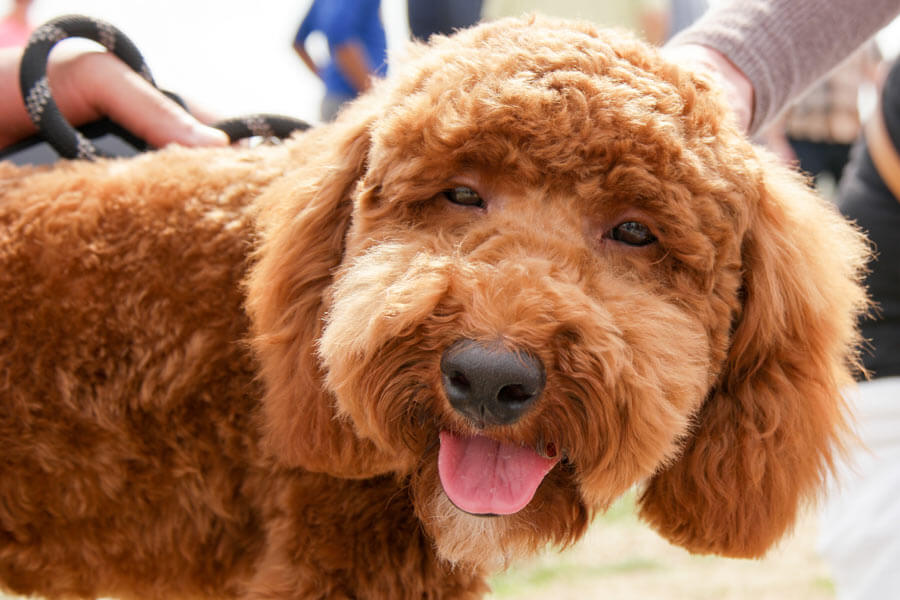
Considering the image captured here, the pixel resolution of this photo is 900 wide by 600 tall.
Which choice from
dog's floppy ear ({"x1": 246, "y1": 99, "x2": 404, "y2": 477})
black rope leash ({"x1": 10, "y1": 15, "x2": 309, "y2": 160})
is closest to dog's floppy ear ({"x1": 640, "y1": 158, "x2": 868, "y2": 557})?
dog's floppy ear ({"x1": 246, "y1": 99, "x2": 404, "y2": 477})

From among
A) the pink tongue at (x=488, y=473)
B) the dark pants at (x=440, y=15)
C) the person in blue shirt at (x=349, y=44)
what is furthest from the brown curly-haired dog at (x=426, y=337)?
the person in blue shirt at (x=349, y=44)

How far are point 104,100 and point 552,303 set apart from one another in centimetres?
158

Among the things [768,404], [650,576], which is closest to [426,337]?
[768,404]

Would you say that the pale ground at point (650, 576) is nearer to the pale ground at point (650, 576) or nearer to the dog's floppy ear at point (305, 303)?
the pale ground at point (650, 576)

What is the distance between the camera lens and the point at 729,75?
234 centimetres

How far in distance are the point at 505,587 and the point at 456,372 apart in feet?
10.6

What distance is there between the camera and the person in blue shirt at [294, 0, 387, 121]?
203 inches

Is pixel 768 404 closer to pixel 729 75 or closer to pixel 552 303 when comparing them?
pixel 552 303

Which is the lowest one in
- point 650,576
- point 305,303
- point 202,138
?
point 650,576

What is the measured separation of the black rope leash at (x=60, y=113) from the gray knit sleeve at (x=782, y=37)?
1.20 meters

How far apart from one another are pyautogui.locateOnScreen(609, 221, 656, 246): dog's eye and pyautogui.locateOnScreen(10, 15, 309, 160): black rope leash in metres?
1.15

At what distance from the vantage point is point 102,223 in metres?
2.03

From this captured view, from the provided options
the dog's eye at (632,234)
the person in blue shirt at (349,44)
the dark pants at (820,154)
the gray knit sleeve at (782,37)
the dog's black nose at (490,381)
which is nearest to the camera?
the dog's black nose at (490,381)

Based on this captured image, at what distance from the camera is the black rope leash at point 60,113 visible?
2.23 meters
